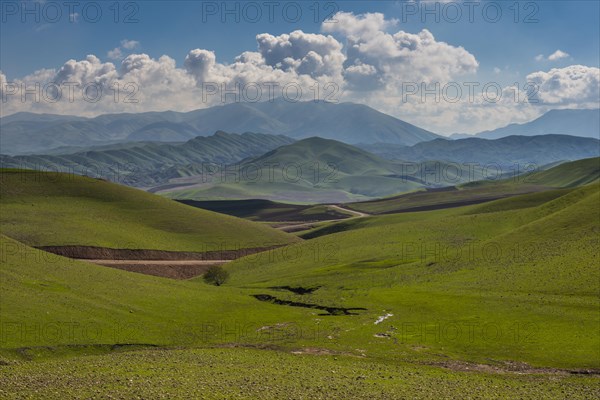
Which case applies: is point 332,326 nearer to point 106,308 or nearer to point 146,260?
point 106,308

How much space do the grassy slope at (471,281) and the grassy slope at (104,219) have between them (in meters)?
30.5

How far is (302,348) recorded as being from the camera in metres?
56.0

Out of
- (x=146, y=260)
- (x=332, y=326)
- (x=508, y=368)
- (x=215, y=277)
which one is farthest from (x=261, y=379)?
(x=146, y=260)

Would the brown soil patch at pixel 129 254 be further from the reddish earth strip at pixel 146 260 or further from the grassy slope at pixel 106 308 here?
the grassy slope at pixel 106 308

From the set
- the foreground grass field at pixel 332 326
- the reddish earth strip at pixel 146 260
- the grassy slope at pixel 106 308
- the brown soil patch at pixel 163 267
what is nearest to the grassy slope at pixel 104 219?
the reddish earth strip at pixel 146 260

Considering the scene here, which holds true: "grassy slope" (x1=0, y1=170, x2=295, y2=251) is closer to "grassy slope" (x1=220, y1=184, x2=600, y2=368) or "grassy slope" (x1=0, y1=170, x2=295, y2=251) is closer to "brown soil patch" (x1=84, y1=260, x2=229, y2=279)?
"brown soil patch" (x1=84, y1=260, x2=229, y2=279)

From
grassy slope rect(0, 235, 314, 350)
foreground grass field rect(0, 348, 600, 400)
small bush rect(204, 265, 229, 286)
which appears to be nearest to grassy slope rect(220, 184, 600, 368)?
small bush rect(204, 265, 229, 286)

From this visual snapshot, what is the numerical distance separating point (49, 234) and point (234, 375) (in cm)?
11747

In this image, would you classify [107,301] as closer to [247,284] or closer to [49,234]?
[247,284]

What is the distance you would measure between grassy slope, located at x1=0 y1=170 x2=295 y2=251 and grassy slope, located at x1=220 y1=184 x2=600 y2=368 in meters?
30.5

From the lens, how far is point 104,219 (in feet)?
529

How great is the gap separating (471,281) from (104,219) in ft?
374

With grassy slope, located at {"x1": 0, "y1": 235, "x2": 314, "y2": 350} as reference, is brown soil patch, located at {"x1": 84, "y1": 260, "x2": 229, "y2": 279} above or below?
below

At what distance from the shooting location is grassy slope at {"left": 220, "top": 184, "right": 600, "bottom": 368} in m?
58.8
